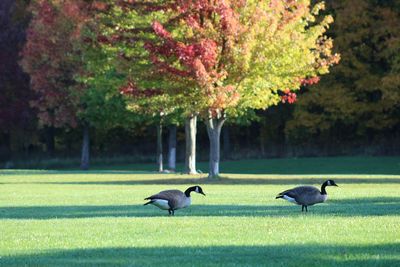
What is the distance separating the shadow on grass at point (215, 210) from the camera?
25.4 m

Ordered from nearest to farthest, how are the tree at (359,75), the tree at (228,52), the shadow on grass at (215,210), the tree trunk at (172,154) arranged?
1. the shadow on grass at (215,210)
2. the tree at (228,52)
3. the tree trunk at (172,154)
4. the tree at (359,75)

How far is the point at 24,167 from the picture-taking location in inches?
3196

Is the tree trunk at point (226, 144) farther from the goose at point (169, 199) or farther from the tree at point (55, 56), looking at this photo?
the goose at point (169, 199)

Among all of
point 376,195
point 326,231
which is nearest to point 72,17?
point 376,195

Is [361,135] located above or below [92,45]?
below

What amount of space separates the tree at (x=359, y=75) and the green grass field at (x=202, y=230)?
33.8 m

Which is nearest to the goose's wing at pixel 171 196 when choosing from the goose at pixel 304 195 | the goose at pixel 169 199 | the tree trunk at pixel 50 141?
the goose at pixel 169 199

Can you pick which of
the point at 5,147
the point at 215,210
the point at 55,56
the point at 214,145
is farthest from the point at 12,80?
the point at 215,210

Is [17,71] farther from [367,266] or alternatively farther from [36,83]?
[367,266]

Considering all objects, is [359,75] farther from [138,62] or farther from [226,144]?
[138,62]

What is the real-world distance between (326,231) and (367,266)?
5.08 meters

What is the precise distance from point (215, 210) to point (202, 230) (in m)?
6.48

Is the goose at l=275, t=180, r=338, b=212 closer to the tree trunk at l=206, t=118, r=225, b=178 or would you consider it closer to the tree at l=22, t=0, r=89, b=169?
the tree trunk at l=206, t=118, r=225, b=178

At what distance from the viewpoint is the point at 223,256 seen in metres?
16.2
